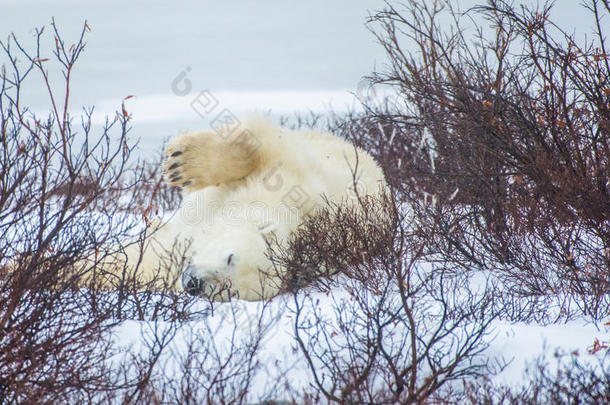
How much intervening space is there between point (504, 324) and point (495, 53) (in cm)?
268

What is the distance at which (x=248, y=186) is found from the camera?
4285 mm

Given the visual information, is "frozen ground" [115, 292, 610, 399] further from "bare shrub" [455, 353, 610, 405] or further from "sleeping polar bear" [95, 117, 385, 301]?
"sleeping polar bear" [95, 117, 385, 301]

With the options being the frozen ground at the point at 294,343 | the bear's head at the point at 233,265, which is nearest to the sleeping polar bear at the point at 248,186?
the bear's head at the point at 233,265

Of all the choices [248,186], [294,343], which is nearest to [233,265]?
[248,186]

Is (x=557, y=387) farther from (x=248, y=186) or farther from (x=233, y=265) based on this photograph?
(x=248, y=186)

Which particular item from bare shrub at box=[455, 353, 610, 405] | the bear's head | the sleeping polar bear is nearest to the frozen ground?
bare shrub at box=[455, 353, 610, 405]

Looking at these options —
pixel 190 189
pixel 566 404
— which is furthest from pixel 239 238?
pixel 566 404

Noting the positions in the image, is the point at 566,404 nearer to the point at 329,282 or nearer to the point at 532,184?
the point at 329,282

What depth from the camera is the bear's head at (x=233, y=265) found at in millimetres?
3402

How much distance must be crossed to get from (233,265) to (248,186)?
32.6 inches

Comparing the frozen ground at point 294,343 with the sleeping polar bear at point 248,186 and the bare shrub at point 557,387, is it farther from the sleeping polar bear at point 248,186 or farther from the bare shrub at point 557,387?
the sleeping polar bear at point 248,186

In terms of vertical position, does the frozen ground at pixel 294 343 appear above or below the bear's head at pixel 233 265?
below

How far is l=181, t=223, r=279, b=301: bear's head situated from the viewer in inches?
134

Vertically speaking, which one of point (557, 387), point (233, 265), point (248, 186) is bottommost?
point (557, 387)
